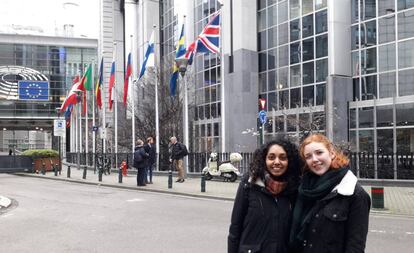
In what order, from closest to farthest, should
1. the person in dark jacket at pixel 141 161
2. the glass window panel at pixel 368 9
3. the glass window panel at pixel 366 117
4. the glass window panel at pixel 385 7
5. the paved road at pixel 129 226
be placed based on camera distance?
the paved road at pixel 129 226, the person in dark jacket at pixel 141 161, the glass window panel at pixel 385 7, the glass window panel at pixel 366 117, the glass window panel at pixel 368 9

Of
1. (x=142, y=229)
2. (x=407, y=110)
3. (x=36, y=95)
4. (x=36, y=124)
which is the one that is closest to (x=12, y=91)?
(x=36, y=124)

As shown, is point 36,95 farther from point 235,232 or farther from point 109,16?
point 235,232

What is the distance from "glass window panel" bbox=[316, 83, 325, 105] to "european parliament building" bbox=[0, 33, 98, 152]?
168 ft

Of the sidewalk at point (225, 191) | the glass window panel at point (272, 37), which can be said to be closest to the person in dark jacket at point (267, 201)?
the sidewalk at point (225, 191)

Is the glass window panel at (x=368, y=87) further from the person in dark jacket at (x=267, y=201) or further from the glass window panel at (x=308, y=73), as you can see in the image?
the person in dark jacket at (x=267, y=201)

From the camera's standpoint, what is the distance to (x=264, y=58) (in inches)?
1347

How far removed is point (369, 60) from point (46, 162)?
20.6 metres

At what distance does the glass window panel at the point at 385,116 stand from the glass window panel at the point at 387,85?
2.18 feet

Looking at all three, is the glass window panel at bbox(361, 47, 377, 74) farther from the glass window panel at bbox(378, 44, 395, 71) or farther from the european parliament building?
the european parliament building

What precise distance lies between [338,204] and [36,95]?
4477 centimetres

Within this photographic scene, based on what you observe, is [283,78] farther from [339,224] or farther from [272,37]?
[339,224]

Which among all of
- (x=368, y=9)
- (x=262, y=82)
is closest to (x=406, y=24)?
(x=368, y=9)

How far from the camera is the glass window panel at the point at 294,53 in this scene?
1232 inches

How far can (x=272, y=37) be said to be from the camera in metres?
33.6
